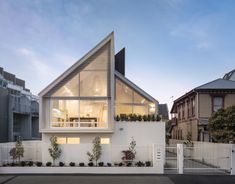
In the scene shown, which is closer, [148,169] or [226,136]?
[148,169]

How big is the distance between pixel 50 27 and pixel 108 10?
5076 mm

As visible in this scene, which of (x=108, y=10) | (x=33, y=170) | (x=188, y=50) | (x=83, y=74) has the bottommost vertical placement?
(x=33, y=170)

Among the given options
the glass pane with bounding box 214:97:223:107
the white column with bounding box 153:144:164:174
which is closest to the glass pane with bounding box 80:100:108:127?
the white column with bounding box 153:144:164:174

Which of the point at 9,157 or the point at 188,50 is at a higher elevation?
the point at 188,50

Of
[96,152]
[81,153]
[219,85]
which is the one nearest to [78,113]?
[81,153]

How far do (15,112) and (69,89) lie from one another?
32.4m

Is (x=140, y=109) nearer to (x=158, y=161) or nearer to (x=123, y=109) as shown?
(x=123, y=109)

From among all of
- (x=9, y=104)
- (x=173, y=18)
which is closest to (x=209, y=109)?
(x=173, y=18)

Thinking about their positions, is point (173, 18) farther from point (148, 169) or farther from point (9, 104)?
point (9, 104)

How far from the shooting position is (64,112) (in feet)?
73.8

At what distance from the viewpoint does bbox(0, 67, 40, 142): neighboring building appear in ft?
159

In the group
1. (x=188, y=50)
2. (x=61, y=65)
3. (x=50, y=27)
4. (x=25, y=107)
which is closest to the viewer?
(x=50, y=27)

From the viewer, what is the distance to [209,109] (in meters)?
29.5

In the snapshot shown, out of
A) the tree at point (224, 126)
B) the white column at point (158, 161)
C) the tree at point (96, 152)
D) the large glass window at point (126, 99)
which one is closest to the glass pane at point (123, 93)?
the large glass window at point (126, 99)
